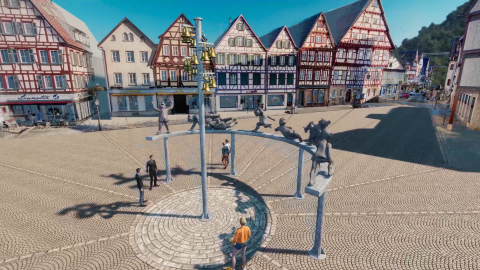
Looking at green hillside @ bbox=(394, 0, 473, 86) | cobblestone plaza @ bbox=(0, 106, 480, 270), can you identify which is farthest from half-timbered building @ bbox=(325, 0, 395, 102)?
green hillside @ bbox=(394, 0, 473, 86)

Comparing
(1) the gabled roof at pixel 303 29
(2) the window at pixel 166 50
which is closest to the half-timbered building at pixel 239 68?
(2) the window at pixel 166 50

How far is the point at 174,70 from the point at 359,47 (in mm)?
29402

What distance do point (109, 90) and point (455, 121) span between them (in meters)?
41.0

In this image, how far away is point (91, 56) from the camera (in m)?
35.8

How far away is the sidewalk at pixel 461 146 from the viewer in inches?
573

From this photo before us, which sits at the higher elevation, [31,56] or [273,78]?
[31,56]

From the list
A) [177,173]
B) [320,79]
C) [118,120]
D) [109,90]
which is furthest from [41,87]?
[320,79]

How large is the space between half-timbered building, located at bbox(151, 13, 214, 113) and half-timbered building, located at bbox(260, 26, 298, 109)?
9.32 m

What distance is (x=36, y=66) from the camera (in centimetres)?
2606

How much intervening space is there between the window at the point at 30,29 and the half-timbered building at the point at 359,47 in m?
38.7

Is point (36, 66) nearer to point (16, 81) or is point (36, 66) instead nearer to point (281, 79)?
point (16, 81)

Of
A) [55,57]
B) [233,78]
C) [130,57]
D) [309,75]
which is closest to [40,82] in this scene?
[55,57]

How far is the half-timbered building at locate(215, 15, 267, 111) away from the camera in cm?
3228

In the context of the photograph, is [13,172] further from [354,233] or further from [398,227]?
[398,227]
